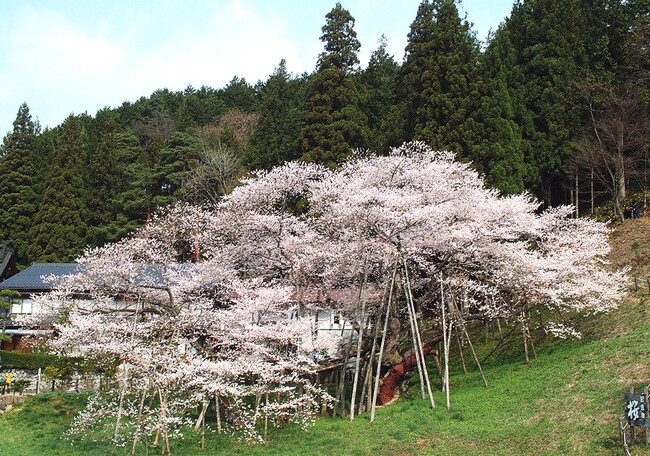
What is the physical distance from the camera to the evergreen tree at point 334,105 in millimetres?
28875

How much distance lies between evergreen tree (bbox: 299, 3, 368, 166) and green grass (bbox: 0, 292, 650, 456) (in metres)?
15.1

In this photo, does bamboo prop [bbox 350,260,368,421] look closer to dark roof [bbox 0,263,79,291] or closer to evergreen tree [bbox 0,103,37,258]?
dark roof [bbox 0,263,79,291]

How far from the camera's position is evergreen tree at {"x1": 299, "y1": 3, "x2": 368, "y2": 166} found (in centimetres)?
2888

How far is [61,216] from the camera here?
119 feet

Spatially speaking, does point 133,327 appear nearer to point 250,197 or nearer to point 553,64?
point 250,197

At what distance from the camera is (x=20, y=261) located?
36.2 metres

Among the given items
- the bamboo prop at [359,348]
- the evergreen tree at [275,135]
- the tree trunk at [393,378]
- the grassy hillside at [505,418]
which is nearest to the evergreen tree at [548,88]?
the grassy hillside at [505,418]

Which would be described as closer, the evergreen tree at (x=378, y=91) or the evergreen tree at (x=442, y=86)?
the evergreen tree at (x=442, y=86)

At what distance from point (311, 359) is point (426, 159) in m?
9.15

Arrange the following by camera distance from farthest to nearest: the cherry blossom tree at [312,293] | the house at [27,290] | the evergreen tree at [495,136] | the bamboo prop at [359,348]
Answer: the house at [27,290] < the evergreen tree at [495,136] < the cherry blossom tree at [312,293] < the bamboo prop at [359,348]

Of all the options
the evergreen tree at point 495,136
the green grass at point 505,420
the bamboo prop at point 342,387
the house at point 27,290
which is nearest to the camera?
the green grass at point 505,420

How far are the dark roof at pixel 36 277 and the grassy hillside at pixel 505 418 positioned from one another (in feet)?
36.5

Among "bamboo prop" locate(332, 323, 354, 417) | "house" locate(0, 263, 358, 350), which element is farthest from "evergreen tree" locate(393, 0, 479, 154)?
"bamboo prop" locate(332, 323, 354, 417)

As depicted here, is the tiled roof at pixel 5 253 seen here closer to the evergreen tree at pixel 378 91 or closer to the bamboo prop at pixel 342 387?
the evergreen tree at pixel 378 91
